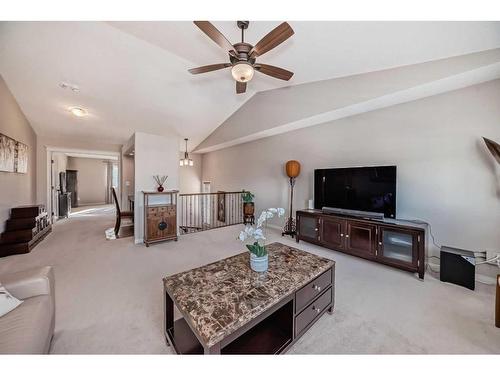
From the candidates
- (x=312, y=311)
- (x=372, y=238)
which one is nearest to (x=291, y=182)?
(x=372, y=238)

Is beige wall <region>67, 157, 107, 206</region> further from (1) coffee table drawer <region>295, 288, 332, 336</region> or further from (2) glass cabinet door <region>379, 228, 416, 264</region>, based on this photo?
(2) glass cabinet door <region>379, 228, 416, 264</region>

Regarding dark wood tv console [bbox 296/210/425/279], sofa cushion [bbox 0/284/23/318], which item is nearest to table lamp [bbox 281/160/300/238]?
dark wood tv console [bbox 296/210/425/279]

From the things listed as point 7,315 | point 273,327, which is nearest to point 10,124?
point 7,315

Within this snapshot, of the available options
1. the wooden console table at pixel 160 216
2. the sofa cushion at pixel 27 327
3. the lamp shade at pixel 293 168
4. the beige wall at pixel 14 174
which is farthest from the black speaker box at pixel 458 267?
the beige wall at pixel 14 174

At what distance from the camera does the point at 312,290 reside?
62.7 inches

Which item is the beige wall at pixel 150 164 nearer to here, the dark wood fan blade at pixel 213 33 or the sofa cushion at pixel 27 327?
the sofa cushion at pixel 27 327

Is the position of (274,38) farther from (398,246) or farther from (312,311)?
(398,246)

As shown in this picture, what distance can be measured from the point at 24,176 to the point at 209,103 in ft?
14.3

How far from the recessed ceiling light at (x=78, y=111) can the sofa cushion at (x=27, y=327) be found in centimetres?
399

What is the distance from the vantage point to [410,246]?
8.41ft

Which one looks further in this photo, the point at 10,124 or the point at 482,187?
the point at 10,124

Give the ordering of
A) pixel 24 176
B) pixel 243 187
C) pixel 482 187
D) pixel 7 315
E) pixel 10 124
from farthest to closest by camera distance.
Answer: pixel 243 187 < pixel 24 176 < pixel 10 124 < pixel 482 187 < pixel 7 315

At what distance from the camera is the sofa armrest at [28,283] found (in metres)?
1.31
